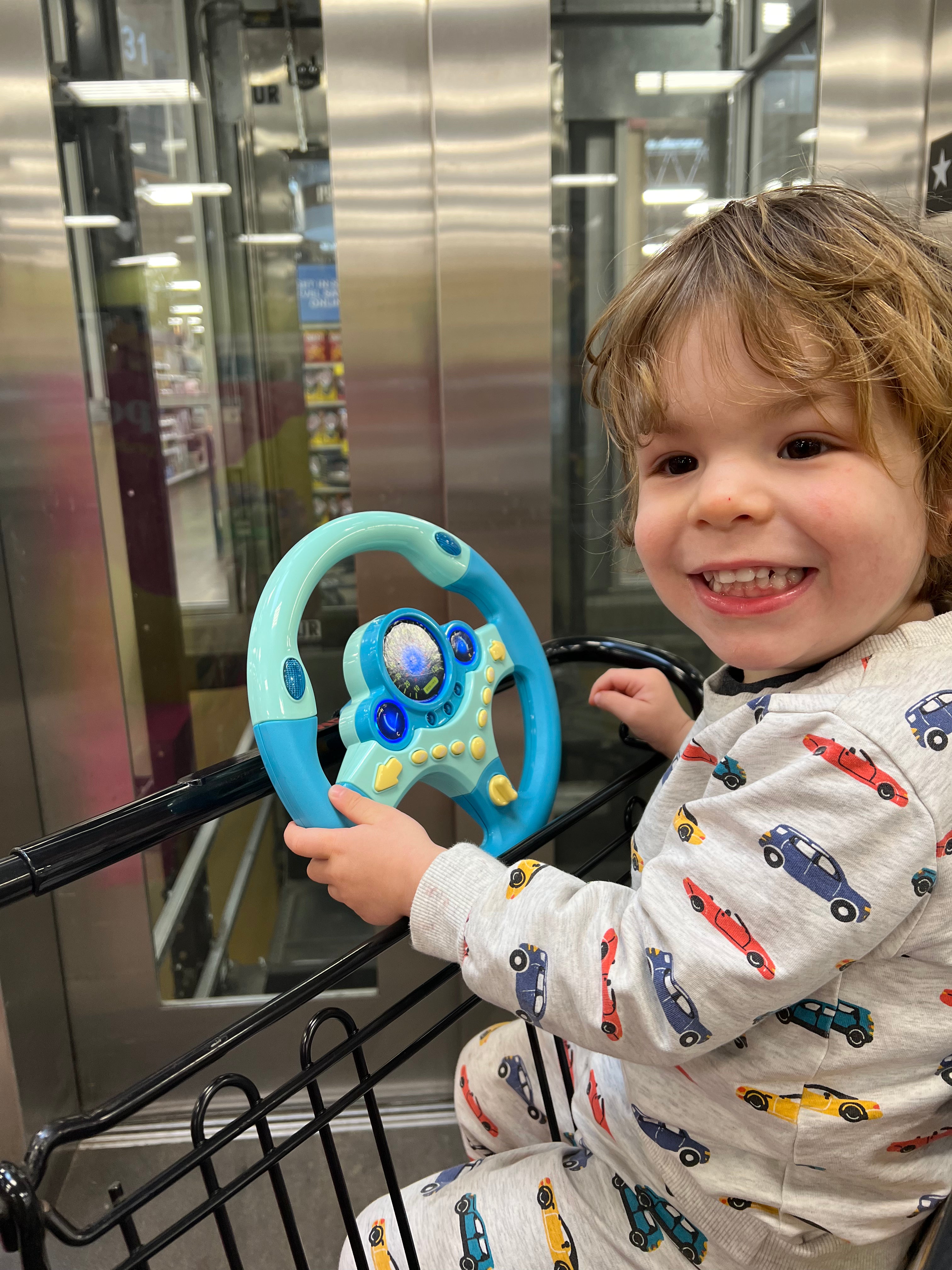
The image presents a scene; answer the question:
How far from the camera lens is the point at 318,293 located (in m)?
1.56

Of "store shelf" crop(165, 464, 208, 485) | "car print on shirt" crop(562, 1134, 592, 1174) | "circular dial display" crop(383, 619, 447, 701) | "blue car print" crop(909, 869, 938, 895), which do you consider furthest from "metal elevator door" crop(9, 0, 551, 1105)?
"blue car print" crop(909, 869, 938, 895)

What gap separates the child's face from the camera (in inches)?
28.0

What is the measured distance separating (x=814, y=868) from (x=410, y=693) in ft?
1.26

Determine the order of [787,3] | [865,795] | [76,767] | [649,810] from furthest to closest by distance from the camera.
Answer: [76,767] < [787,3] < [649,810] < [865,795]

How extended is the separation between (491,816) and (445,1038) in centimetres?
103

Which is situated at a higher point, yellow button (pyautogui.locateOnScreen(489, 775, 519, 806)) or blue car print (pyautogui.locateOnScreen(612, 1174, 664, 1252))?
yellow button (pyautogui.locateOnScreen(489, 775, 519, 806))

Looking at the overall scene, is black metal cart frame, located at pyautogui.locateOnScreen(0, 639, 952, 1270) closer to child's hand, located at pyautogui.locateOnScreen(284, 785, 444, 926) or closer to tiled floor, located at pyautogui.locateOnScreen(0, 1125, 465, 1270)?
child's hand, located at pyautogui.locateOnScreen(284, 785, 444, 926)

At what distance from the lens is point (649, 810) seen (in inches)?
36.9

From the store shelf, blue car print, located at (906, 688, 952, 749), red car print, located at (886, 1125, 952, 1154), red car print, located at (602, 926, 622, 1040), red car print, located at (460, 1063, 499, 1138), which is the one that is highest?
the store shelf

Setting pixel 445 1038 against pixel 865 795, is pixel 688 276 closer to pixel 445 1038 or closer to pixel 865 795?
pixel 865 795

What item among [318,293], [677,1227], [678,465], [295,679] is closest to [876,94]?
[318,293]

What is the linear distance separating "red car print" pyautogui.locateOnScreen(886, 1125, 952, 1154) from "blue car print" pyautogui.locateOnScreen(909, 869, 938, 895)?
0.24 meters

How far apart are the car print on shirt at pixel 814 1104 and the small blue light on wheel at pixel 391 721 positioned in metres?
0.41

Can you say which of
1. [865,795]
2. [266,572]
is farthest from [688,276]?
[266,572]
